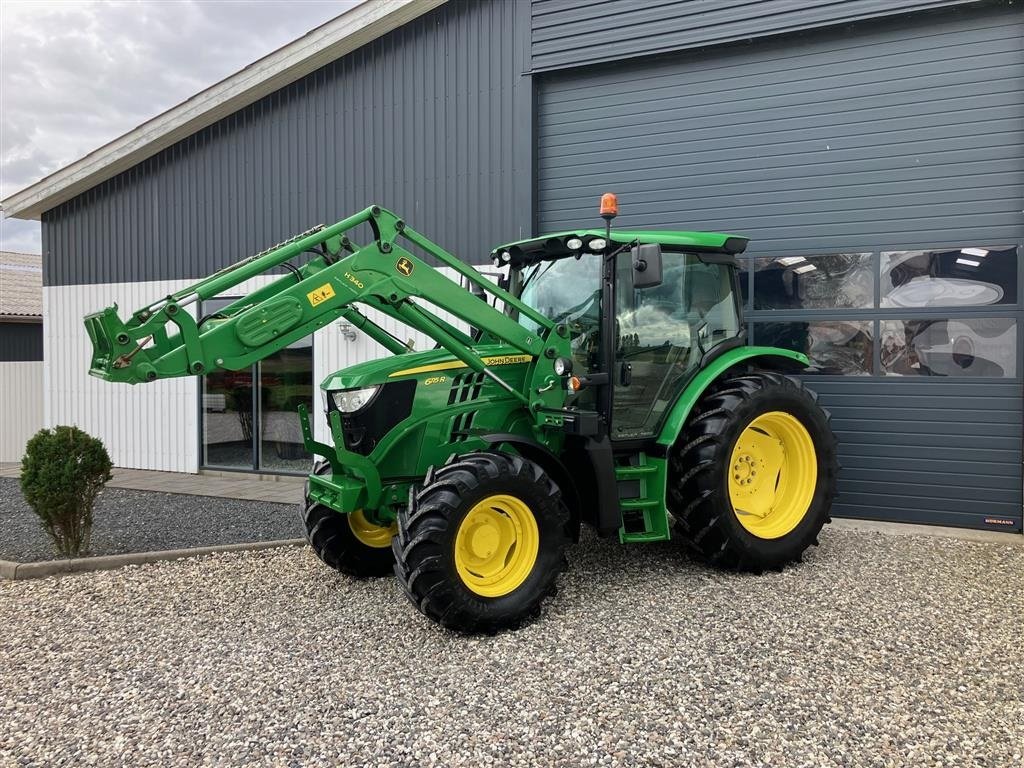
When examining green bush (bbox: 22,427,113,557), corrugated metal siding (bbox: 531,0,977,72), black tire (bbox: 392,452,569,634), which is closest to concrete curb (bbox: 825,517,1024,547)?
black tire (bbox: 392,452,569,634)

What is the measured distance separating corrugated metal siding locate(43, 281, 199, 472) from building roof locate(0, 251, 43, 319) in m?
2.87

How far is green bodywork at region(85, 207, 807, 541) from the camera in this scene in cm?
395

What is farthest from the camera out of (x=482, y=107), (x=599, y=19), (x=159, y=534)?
(x=482, y=107)

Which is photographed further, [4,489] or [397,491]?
[4,489]

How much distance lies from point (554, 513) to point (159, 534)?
4323 mm

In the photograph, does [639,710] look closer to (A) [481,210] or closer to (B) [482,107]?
(A) [481,210]

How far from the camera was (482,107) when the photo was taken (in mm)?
8594

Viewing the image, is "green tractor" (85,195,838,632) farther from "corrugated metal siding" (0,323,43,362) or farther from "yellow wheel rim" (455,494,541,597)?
"corrugated metal siding" (0,323,43,362)

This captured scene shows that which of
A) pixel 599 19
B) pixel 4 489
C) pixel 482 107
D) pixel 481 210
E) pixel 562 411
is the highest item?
pixel 599 19

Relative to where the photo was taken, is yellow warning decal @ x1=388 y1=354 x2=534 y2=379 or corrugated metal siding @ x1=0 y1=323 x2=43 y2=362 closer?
yellow warning decal @ x1=388 y1=354 x2=534 y2=379

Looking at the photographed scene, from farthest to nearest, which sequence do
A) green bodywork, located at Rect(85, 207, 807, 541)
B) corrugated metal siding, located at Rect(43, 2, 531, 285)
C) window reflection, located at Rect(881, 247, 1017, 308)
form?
corrugated metal siding, located at Rect(43, 2, 531, 285) < window reflection, located at Rect(881, 247, 1017, 308) < green bodywork, located at Rect(85, 207, 807, 541)

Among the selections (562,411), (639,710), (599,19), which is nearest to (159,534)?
(562,411)

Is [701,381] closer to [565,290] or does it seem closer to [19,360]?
[565,290]

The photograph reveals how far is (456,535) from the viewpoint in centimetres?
408
